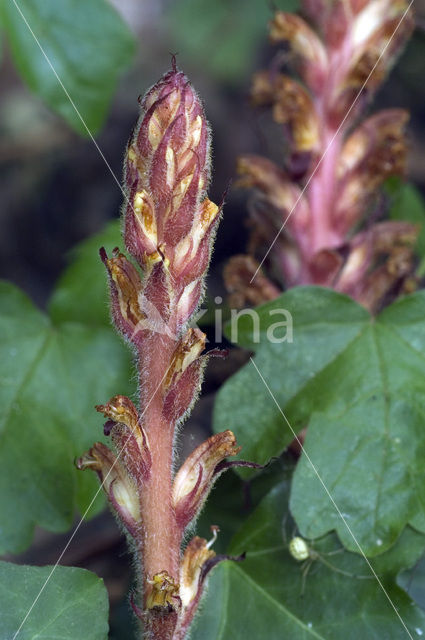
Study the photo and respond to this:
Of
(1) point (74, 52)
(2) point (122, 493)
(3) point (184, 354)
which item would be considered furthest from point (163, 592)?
(1) point (74, 52)

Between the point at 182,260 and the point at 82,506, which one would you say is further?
the point at 82,506

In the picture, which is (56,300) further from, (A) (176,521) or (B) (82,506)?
(A) (176,521)

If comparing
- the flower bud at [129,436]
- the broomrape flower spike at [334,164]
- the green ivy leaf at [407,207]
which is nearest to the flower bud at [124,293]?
the flower bud at [129,436]

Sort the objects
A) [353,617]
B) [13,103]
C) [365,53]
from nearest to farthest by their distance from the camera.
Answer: [353,617], [365,53], [13,103]

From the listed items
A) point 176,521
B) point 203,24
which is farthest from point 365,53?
point 203,24

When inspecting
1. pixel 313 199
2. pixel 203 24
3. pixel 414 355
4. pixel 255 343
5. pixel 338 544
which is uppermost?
pixel 203 24

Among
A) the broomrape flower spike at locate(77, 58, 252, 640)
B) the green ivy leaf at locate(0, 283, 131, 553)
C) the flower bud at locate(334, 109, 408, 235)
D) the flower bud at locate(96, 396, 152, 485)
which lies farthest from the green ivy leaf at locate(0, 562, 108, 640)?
the flower bud at locate(334, 109, 408, 235)

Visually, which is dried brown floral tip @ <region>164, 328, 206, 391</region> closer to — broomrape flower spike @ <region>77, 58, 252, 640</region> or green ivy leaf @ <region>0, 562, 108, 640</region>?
broomrape flower spike @ <region>77, 58, 252, 640</region>
